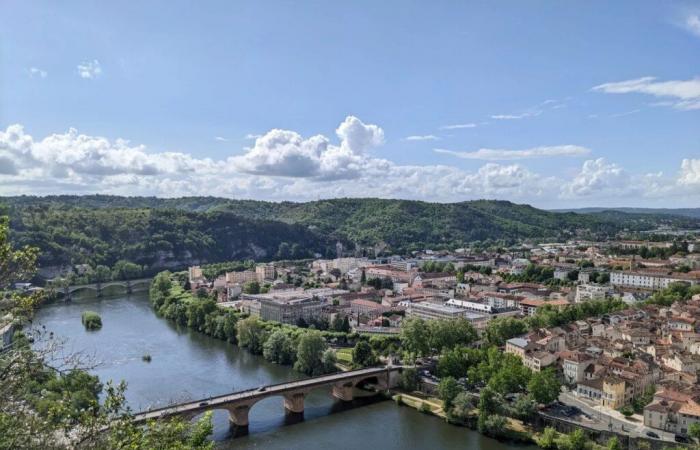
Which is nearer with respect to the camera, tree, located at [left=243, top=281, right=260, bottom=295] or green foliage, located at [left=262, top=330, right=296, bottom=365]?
green foliage, located at [left=262, top=330, right=296, bottom=365]

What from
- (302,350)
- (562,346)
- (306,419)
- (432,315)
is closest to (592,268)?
(432,315)

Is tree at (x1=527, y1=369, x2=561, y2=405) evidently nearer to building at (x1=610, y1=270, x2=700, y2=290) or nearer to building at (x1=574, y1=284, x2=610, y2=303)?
building at (x1=574, y1=284, x2=610, y2=303)

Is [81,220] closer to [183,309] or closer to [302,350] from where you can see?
[183,309]

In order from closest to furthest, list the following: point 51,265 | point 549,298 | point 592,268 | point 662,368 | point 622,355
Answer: point 662,368, point 622,355, point 549,298, point 592,268, point 51,265

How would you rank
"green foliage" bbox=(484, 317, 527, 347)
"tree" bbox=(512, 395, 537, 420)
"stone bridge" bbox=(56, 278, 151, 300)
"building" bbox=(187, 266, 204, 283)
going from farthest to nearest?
"building" bbox=(187, 266, 204, 283) → "stone bridge" bbox=(56, 278, 151, 300) → "green foliage" bbox=(484, 317, 527, 347) → "tree" bbox=(512, 395, 537, 420)

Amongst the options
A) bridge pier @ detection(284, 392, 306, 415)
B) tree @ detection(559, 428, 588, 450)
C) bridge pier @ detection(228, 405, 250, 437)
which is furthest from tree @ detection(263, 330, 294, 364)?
tree @ detection(559, 428, 588, 450)

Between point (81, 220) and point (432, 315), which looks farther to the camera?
point (81, 220)

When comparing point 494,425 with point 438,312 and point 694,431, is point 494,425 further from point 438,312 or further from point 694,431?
point 438,312

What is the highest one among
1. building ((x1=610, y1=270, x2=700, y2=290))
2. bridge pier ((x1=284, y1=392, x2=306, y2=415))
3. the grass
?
building ((x1=610, y1=270, x2=700, y2=290))
